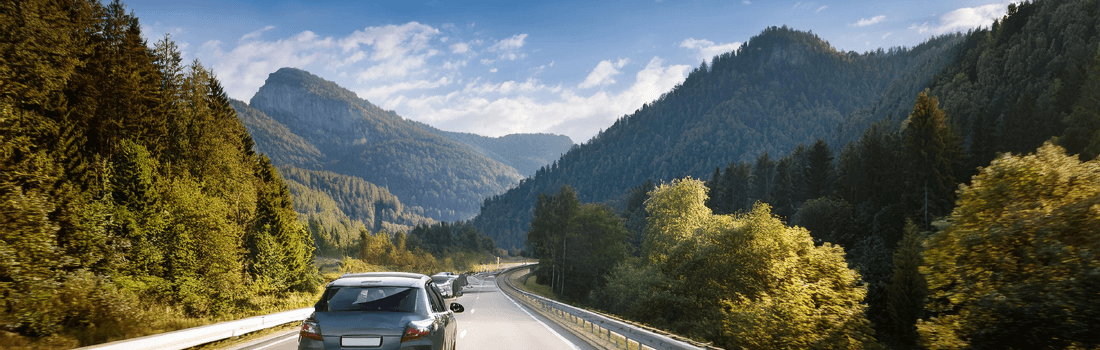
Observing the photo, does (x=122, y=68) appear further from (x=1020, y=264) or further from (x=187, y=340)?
(x=1020, y=264)

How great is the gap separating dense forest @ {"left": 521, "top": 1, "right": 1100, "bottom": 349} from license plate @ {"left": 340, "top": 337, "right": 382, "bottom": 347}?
12168 mm

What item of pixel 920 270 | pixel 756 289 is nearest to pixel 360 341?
pixel 920 270

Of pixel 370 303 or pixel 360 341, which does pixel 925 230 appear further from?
pixel 360 341

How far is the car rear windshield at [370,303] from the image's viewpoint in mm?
7633

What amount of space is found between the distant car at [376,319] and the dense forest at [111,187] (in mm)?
7561

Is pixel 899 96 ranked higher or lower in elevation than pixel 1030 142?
higher

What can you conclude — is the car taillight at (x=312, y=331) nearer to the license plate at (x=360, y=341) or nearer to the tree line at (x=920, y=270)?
the license plate at (x=360, y=341)

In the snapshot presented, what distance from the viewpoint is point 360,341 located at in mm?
7203

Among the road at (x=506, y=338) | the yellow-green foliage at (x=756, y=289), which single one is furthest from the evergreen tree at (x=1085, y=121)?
the road at (x=506, y=338)

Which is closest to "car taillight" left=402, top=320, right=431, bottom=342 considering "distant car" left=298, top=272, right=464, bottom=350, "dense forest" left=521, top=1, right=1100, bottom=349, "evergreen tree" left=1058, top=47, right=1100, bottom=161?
"distant car" left=298, top=272, right=464, bottom=350

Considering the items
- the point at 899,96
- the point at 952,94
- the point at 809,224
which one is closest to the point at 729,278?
the point at 809,224

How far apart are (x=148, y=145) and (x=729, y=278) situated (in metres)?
27.4

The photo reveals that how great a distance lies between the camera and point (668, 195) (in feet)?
186

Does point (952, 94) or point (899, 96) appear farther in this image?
point (899, 96)
